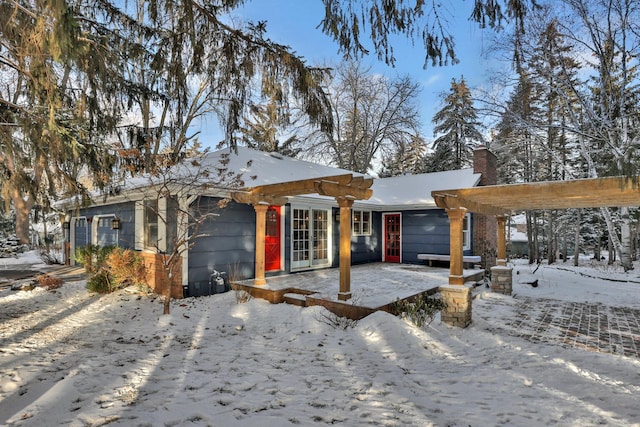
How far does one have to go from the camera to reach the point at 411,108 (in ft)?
60.8

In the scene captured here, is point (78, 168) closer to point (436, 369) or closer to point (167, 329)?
point (167, 329)

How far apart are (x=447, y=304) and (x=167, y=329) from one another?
4.42 meters

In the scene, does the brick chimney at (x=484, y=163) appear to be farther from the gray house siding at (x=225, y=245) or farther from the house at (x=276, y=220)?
the gray house siding at (x=225, y=245)

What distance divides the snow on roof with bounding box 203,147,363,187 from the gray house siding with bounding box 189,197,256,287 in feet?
2.79

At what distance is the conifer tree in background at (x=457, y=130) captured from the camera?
2150 centimetres

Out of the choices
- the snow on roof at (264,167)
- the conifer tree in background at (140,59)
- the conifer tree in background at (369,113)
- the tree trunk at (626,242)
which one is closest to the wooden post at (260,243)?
the snow on roof at (264,167)

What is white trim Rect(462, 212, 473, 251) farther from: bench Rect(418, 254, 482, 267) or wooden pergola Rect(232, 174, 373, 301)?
wooden pergola Rect(232, 174, 373, 301)

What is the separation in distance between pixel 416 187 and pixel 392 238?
2.15m

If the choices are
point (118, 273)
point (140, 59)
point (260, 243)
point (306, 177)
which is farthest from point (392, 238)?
point (140, 59)

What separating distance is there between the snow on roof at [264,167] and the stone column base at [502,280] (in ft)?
16.8

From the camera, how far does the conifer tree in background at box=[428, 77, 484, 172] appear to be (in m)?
21.5

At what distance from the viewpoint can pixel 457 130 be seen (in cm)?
2166

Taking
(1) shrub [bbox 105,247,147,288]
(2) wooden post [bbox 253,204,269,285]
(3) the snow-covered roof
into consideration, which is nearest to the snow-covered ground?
(2) wooden post [bbox 253,204,269,285]

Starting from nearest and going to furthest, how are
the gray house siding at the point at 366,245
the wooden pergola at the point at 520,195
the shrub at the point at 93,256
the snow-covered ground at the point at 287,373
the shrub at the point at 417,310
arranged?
the snow-covered ground at the point at 287,373, the wooden pergola at the point at 520,195, the shrub at the point at 417,310, the shrub at the point at 93,256, the gray house siding at the point at 366,245
